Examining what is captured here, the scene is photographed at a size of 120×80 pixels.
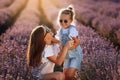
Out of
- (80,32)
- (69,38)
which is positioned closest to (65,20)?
(69,38)

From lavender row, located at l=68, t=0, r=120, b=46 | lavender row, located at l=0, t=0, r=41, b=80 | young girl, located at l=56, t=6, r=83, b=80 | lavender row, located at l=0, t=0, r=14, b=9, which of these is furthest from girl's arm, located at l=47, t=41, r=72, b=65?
lavender row, located at l=0, t=0, r=14, b=9

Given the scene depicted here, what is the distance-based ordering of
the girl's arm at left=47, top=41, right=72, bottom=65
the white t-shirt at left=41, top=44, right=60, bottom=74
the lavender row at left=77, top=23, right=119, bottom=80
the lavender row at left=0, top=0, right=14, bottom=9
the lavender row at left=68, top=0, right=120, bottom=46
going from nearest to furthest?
the girl's arm at left=47, top=41, right=72, bottom=65, the white t-shirt at left=41, top=44, right=60, bottom=74, the lavender row at left=77, top=23, right=119, bottom=80, the lavender row at left=68, top=0, right=120, bottom=46, the lavender row at left=0, top=0, right=14, bottom=9

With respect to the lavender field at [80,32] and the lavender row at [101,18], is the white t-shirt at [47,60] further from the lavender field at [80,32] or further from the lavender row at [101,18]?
the lavender row at [101,18]

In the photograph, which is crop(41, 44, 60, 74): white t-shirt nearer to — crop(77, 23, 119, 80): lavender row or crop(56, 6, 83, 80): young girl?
crop(56, 6, 83, 80): young girl

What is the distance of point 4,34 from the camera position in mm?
8664

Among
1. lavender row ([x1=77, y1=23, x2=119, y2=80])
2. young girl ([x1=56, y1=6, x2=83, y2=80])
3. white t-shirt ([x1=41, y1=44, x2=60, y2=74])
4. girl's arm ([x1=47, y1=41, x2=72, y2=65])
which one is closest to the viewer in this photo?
girl's arm ([x1=47, y1=41, x2=72, y2=65])

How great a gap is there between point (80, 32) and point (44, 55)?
200cm

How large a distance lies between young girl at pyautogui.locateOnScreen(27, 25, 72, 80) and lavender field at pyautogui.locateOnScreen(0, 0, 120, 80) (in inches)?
41.4

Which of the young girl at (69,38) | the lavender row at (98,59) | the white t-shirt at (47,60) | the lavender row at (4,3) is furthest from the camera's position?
the lavender row at (4,3)

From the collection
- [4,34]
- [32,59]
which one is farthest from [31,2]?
[32,59]

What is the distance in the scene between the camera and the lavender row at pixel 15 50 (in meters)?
7.99

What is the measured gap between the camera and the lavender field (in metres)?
8.05

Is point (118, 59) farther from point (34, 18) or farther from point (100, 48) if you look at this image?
point (34, 18)

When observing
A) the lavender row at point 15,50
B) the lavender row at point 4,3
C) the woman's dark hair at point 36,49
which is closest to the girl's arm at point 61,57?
the woman's dark hair at point 36,49
